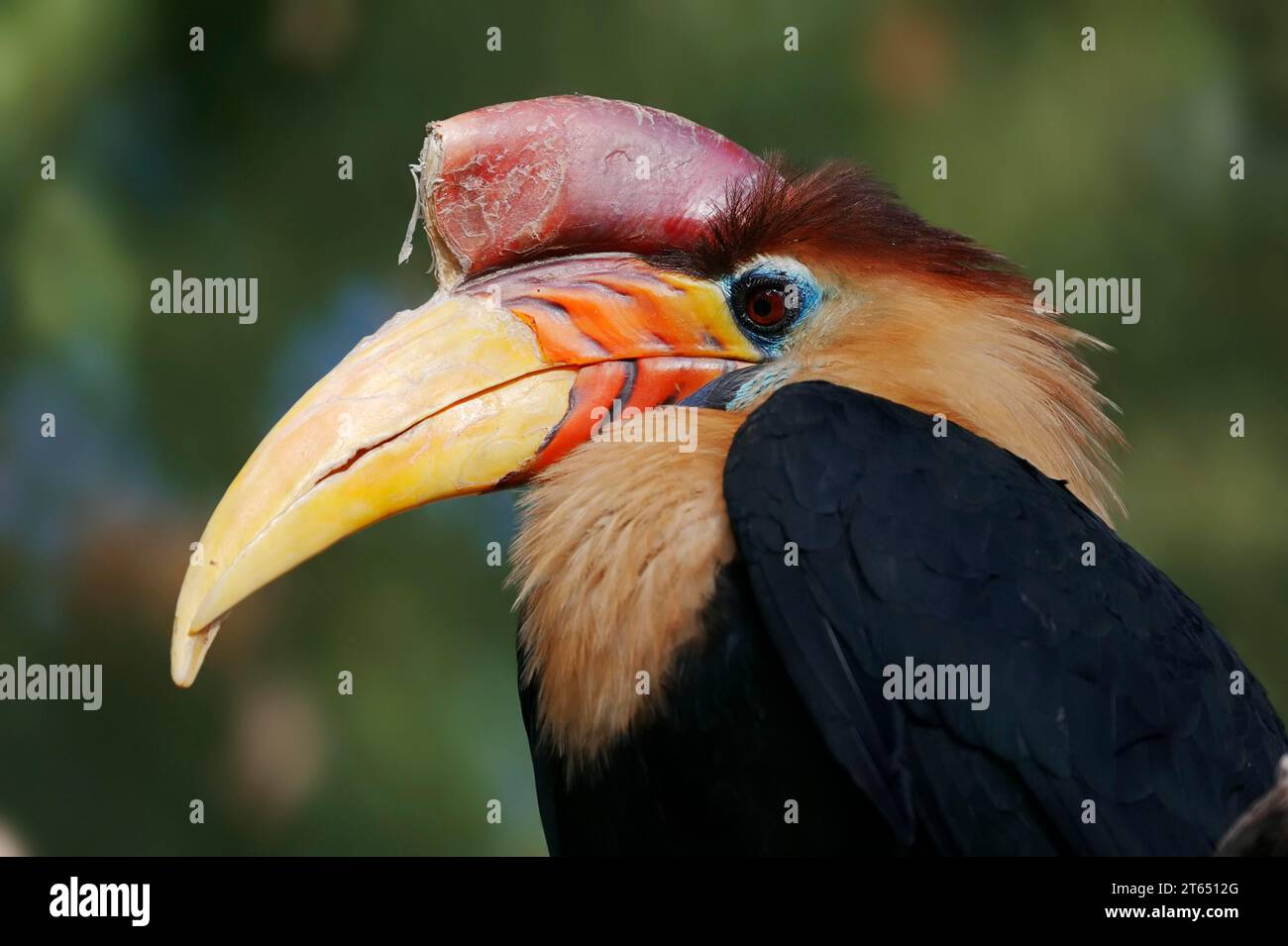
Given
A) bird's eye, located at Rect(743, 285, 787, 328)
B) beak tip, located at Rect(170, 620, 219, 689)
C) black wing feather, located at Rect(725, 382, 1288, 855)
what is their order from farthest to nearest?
bird's eye, located at Rect(743, 285, 787, 328) → beak tip, located at Rect(170, 620, 219, 689) → black wing feather, located at Rect(725, 382, 1288, 855)

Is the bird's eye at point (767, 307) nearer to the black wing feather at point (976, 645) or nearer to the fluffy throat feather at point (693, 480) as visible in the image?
the fluffy throat feather at point (693, 480)

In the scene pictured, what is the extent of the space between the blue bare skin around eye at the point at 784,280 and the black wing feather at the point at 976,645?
278 millimetres

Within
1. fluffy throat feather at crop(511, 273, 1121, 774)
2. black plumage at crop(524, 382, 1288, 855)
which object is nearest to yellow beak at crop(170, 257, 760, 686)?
fluffy throat feather at crop(511, 273, 1121, 774)

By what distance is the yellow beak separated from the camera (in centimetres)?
238

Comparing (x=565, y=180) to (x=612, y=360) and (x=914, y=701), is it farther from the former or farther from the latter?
(x=914, y=701)

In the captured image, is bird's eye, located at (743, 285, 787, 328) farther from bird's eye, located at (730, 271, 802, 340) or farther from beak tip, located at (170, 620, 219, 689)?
beak tip, located at (170, 620, 219, 689)

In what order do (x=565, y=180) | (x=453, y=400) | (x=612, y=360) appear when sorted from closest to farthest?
(x=453, y=400) < (x=612, y=360) < (x=565, y=180)

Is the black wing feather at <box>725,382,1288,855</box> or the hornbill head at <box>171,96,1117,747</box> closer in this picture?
the black wing feather at <box>725,382,1288,855</box>

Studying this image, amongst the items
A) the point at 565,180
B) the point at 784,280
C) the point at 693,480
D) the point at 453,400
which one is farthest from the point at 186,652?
the point at 784,280

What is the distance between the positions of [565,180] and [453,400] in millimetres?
506

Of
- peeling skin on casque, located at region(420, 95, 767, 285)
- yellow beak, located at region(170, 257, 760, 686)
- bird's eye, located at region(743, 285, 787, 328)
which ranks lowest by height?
yellow beak, located at region(170, 257, 760, 686)

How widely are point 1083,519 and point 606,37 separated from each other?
3295mm

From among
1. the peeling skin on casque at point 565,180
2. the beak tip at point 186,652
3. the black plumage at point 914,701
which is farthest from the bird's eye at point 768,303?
the beak tip at point 186,652

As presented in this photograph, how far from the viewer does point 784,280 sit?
2.67 meters
